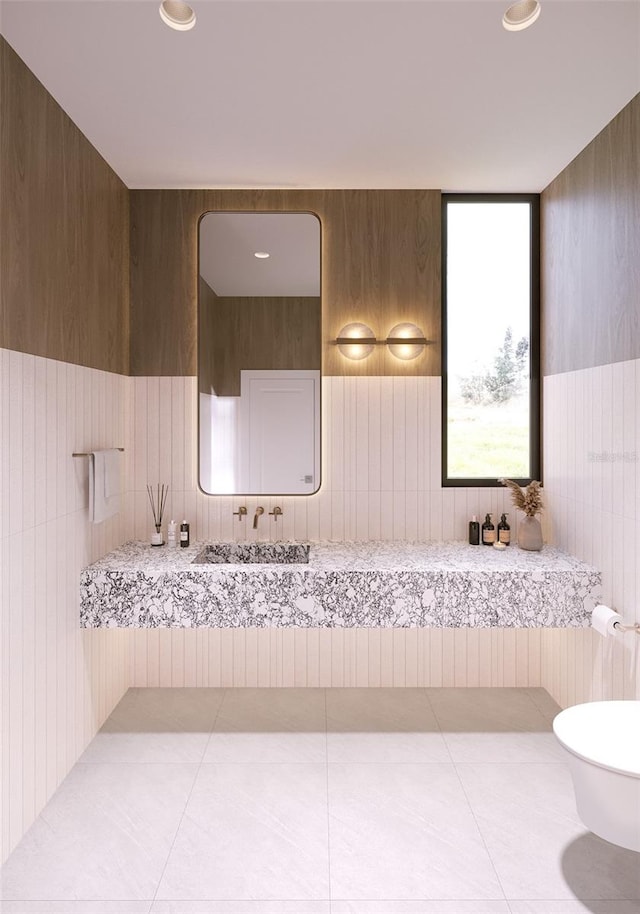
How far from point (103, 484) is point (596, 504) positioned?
7.24ft

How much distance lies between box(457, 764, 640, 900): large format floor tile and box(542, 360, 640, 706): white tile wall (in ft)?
1.61

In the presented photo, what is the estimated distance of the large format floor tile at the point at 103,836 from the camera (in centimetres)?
194

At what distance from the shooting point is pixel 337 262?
335 centimetres

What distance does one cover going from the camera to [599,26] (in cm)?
197

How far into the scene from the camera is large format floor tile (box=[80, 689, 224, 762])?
2709 millimetres

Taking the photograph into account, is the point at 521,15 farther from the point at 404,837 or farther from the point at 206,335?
the point at 404,837

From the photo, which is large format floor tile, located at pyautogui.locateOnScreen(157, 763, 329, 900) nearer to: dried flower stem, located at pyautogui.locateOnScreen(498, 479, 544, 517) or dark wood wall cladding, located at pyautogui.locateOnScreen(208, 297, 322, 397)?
dried flower stem, located at pyautogui.locateOnScreen(498, 479, 544, 517)

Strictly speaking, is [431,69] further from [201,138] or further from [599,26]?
[201,138]

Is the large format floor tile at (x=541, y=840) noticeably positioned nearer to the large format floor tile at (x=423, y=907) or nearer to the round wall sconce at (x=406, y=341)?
the large format floor tile at (x=423, y=907)

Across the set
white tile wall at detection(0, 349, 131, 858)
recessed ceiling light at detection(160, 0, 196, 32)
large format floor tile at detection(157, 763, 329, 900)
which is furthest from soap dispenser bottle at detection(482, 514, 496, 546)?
recessed ceiling light at detection(160, 0, 196, 32)

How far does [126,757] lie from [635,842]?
200 centimetres

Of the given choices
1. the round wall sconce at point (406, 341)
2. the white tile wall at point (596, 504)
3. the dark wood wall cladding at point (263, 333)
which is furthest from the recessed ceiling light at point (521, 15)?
the dark wood wall cladding at point (263, 333)

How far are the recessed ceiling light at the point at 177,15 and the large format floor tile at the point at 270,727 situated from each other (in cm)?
278

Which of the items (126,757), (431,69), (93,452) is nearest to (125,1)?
(431,69)
